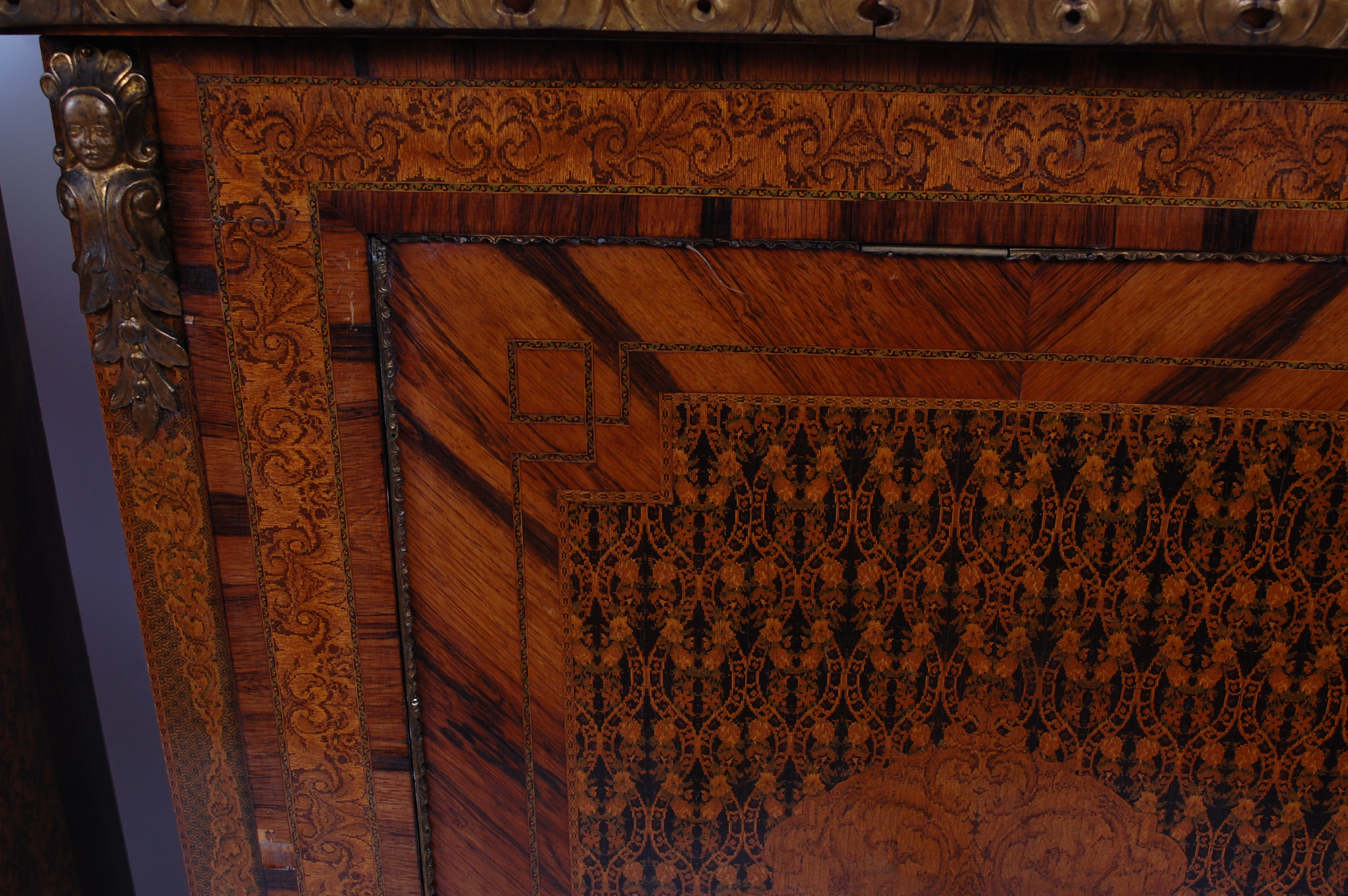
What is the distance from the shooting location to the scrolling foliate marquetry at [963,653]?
74 cm

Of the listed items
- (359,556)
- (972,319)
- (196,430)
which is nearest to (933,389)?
(972,319)

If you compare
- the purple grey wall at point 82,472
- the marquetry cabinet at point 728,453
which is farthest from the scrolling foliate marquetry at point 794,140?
the purple grey wall at point 82,472

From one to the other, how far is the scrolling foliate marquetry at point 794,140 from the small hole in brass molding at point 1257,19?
6 centimetres

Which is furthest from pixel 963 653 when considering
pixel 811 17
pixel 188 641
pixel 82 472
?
pixel 82 472

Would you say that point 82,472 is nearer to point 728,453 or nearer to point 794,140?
point 728,453

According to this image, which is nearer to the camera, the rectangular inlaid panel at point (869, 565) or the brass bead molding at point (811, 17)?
the brass bead molding at point (811, 17)

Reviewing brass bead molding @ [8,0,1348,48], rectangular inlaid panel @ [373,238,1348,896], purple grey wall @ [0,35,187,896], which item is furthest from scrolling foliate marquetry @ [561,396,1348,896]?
purple grey wall @ [0,35,187,896]

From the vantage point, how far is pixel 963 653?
30.8 inches

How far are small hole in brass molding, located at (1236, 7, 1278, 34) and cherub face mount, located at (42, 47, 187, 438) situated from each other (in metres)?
0.79

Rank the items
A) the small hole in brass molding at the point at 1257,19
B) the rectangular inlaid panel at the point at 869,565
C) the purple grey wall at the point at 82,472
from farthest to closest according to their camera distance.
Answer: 1. the purple grey wall at the point at 82,472
2. the rectangular inlaid panel at the point at 869,565
3. the small hole in brass molding at the point at 1257,19

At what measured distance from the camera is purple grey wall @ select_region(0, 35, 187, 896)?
3.35 ft

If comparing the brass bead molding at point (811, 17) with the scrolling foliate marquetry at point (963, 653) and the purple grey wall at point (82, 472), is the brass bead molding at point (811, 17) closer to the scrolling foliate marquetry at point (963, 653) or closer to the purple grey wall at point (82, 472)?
the scrolling foliate marquetry at point (963, 653)

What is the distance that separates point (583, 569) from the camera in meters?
0.79

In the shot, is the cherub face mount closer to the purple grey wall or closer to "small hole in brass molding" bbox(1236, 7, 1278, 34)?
the purple grey wall
